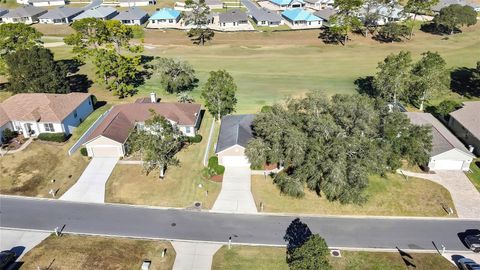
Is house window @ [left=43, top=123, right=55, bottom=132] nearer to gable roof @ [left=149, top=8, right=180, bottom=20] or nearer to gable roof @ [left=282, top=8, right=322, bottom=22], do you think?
gable roof @ [left=149, top=8, right=180, bottom=20]

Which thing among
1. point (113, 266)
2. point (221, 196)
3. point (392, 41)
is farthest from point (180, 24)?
point (113, 266)

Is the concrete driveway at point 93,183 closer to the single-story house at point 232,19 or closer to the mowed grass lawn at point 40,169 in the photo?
the mowed grass lawn at point 40,169

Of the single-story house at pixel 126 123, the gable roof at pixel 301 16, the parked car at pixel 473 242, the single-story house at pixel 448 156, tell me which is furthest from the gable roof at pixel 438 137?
the gable roof at pixel 301 16

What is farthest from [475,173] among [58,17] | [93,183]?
[58,17]

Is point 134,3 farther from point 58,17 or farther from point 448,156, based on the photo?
point 448,156

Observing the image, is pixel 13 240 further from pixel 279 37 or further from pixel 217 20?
pixel 217 20

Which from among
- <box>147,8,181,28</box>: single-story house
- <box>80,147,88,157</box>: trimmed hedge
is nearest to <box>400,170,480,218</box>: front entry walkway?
<box>80,147,88,157</box>: trimmed hedge
